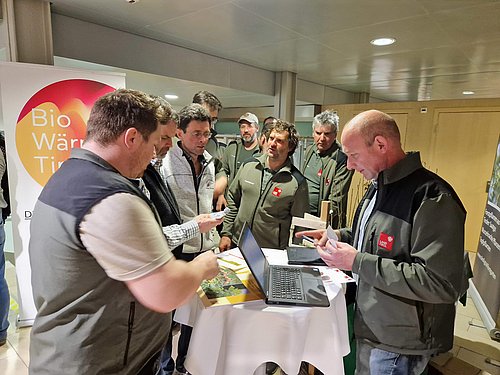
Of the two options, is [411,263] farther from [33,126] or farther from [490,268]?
[33,126]

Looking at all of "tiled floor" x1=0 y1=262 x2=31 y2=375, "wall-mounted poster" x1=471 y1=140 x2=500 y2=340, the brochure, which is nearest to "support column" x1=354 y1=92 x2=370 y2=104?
"wall-mounted poster" x1=471 y1=140 x2=500 y2=340

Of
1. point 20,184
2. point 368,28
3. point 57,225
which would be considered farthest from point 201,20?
point 57,225

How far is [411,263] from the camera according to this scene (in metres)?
1.18

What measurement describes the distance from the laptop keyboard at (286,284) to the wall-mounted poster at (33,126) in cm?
197

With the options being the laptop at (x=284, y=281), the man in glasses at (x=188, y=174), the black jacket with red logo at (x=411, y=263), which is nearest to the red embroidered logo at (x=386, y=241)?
the black jacket with red logo at (x=411, y=263)

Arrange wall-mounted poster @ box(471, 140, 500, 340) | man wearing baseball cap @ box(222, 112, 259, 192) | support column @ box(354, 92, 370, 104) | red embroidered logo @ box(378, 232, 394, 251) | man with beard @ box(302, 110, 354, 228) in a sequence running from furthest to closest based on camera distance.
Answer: support column @ box(354, 92, 370, 104)
man wearing baseball cap @ box(222, 112, 259, 192)
man with beard @ box(302, 110, 354, 228)
wall-mounted poster @ box(471, 140, 500, 340)
red embroidered logo @ box(378, 232, 394, 251)

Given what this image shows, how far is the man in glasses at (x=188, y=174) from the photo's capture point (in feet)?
6.40

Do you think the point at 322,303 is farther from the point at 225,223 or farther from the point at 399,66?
the point at 399,66

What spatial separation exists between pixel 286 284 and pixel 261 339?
247 millimetres

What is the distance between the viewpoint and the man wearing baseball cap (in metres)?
3.26

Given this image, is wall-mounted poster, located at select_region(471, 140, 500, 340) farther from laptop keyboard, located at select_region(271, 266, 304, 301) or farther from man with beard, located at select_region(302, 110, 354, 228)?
laptop keyboard, located at select_region(271, 266, 304, 301)

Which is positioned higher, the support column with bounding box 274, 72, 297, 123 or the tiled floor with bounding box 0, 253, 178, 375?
the support column with bounding box 274, 72, 297, 123

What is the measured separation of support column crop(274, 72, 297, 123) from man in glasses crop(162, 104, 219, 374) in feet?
9.60

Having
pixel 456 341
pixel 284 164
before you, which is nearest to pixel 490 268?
pixel 456 341
